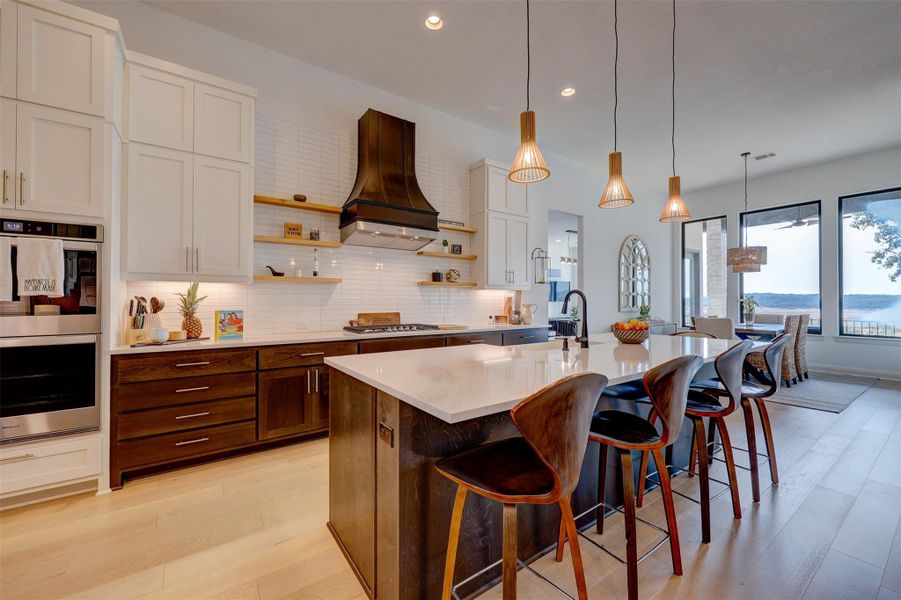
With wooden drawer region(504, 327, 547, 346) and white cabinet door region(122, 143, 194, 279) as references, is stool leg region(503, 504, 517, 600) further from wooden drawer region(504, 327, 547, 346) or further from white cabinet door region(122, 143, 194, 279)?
wooden drawer region(504, 327, 547, 346)

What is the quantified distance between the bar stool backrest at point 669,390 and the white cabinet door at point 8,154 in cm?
343

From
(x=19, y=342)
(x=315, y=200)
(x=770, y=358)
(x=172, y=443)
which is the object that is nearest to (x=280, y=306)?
(x=315, y=200)

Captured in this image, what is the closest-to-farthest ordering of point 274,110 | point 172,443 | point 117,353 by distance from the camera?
point 117,353 → point 172,443 → point 274,110

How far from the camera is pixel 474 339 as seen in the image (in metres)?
4.14

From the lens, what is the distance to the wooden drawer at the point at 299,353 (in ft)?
9.55

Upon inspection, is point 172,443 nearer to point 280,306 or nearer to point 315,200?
point 280,306

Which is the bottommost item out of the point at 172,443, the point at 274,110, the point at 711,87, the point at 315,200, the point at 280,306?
the point at 172,443

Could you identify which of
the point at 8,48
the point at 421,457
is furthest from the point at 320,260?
the point at 421,457

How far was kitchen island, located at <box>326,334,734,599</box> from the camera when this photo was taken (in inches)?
52.4

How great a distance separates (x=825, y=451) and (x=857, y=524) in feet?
4.08

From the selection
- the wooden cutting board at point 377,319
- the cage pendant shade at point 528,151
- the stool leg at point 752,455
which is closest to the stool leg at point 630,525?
the stool leg at point 752,455

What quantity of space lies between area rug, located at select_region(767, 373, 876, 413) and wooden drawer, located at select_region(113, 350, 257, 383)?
556 cm

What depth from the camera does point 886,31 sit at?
3156mm

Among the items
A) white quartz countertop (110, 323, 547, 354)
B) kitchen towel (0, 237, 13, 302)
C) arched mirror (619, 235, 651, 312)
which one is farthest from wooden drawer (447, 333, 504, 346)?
arched mirror (619, 235, 651, 312)
